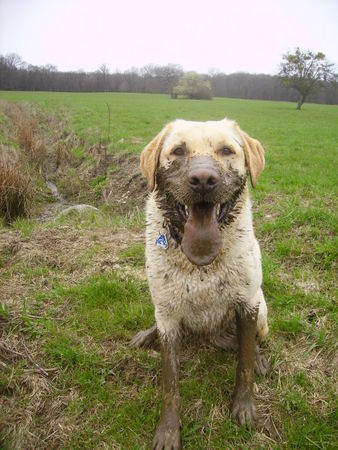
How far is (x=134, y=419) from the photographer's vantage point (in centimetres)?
249

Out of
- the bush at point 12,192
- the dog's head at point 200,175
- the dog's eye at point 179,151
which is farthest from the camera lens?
the bush at point 12,192

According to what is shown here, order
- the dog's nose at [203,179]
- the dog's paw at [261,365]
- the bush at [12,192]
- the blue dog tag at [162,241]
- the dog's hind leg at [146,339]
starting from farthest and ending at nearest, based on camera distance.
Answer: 1. the bush at [12,192]
2. the dog's hind leg at [146,339]
3. the dog's paw at [261,365]
4. the blue dog tag at [162,241]
5. the dog's nose at [203,179]

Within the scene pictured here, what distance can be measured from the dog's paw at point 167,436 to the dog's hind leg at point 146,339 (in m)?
0.77

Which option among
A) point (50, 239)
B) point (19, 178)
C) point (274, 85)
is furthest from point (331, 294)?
point (274, 85)

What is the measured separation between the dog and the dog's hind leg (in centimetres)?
55

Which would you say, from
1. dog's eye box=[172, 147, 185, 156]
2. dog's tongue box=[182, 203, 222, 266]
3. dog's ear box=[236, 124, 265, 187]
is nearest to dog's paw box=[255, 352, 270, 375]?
dog's tongue box=[182, 203, 222, 266]

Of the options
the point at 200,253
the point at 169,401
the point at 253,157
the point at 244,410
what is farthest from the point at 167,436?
the point at 253,157

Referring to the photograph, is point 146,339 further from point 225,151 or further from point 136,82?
point 136,82

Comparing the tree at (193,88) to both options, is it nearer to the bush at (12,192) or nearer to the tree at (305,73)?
the tree at (305,73)

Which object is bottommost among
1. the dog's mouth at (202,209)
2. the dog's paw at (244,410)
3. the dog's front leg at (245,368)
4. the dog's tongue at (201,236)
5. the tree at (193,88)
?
the dog's paw at (244,410)

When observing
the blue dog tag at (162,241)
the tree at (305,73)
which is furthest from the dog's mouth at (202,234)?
the tree at (305,73)

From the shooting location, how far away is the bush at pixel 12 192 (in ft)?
21.8

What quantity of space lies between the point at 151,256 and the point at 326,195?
15.2 ft

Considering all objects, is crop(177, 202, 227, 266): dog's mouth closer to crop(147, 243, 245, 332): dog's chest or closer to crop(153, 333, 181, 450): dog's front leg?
crop(147, 243, 245, 332): dog's chest
